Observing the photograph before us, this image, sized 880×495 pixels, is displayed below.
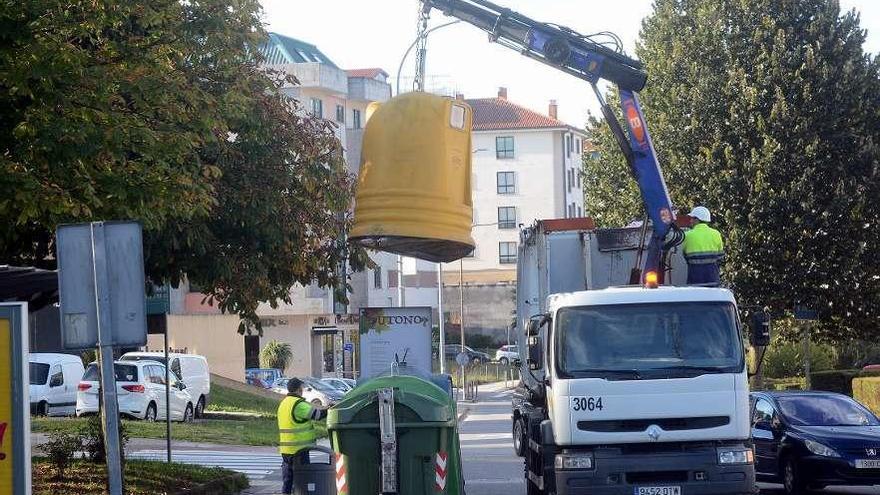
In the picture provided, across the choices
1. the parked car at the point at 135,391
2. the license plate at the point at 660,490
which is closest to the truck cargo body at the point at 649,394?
the license plate at the point at 660,490

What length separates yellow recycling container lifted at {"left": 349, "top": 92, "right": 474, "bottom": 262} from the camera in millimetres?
14312

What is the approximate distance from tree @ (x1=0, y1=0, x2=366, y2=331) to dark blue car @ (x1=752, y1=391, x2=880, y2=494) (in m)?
6.15

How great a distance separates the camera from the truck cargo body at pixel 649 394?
13266mm

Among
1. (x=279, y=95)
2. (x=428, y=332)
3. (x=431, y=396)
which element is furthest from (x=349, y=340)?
(x=431, y=396)

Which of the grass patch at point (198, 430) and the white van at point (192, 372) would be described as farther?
the white van at point (192, 372)

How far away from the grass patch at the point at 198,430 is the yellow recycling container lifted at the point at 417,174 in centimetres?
1464

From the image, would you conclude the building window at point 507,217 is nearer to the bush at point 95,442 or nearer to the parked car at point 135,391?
the parked car at point 135,391

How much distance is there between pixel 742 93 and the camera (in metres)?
33.4

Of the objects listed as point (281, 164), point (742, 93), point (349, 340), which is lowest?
point (349, 340)

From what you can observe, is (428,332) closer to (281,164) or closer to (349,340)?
(281,164)

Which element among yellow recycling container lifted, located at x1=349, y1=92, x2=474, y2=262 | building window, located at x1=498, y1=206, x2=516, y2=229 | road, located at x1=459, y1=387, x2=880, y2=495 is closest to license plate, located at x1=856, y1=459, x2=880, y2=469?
road, located at x1=459, y1=387, x2=880, y2=495

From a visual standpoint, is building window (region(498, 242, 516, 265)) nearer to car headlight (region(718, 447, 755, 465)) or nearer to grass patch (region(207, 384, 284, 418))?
grass patch (region(207, 384, 284, 418))

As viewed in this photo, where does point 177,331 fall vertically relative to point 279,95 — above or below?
below

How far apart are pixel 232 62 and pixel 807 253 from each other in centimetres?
2125
